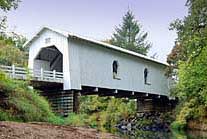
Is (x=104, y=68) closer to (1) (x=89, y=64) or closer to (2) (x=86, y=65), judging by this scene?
(1) (x=89, y=64)

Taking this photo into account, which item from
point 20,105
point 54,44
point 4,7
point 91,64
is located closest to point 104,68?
point 91,64

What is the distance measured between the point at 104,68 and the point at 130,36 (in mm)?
34751

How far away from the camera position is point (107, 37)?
60.0 m

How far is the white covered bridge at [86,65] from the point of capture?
23203mm

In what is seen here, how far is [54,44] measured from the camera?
78.6 feet

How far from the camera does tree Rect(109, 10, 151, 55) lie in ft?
192

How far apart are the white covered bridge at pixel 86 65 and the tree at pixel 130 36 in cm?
2708

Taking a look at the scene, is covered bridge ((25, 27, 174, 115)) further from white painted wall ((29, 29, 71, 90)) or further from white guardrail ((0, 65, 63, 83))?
white guardrail ((0, 65, 63, 83))

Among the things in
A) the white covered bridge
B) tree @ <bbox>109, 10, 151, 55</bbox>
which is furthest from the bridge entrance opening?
tree @ <bbox>109, 10, 151, 55</bbox>

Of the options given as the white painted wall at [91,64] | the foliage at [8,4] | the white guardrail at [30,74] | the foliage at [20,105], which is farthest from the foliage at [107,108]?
the foliage at [8,4]

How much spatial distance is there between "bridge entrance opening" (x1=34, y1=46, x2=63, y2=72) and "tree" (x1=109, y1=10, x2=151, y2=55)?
99.1 ft

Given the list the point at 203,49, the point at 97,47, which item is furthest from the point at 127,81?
the point at 203,49

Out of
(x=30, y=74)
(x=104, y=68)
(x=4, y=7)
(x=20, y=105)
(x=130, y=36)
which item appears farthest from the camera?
(x=130, y=36)

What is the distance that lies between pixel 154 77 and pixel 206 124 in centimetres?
628
